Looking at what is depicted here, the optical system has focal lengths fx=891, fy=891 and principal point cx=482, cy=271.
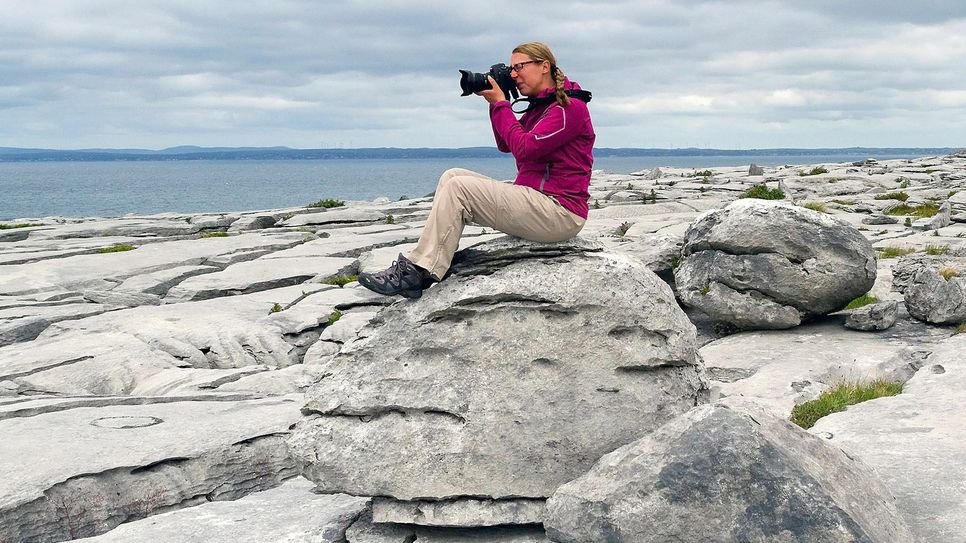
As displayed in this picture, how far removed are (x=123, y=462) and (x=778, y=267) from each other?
10630mm

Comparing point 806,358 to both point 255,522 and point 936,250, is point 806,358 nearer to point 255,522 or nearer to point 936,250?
point 255,522

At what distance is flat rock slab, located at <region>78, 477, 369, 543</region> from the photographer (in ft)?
27.8

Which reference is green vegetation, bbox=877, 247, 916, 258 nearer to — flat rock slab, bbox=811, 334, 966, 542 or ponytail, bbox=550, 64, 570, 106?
flat rock slab, bbox=811, 334, 966, 542

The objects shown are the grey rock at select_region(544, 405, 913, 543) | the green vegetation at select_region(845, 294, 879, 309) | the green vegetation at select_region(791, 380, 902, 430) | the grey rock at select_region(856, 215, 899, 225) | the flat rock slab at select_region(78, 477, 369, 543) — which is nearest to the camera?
the grey rock at select_region(544, 405, 913, 543)

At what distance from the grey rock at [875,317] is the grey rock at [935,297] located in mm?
407

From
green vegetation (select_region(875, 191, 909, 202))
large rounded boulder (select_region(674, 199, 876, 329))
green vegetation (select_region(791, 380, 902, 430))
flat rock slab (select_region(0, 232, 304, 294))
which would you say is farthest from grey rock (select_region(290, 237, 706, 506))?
green vegetation (select_region(875, 191, 909, 202))

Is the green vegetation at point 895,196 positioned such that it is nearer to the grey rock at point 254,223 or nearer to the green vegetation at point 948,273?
the green vegetation at point 948,273

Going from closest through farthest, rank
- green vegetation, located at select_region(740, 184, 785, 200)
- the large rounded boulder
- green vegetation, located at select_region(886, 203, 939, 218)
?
1. the large rounded boulder
2. green vegetation, located at select_region(886, 203, 939, 218)
3. green vegetation, located at select_region(740, 184, 785, 200)

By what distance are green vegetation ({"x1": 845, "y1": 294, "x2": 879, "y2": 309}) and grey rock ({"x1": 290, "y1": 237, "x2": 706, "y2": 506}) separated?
31.7 feet

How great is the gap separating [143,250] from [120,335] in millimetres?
10793

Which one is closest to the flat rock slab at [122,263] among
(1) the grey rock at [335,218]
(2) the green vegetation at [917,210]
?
(1) the grey rock at [335,218]

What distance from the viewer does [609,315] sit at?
839cm

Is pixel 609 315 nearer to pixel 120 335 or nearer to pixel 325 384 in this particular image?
pixel 325 384

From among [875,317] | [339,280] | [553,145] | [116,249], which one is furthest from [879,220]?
[116,249]
